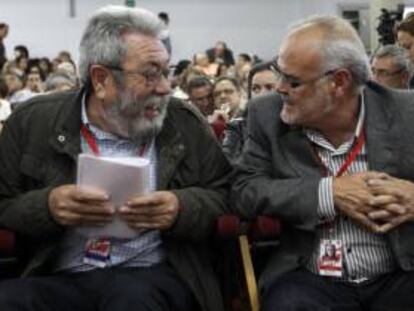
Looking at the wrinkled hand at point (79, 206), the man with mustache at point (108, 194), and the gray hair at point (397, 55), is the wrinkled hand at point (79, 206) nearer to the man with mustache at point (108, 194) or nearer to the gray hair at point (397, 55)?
the man with mustache at point (108, 194)

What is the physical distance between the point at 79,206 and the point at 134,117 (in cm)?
37

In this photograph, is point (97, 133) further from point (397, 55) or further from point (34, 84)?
point (34, 84)

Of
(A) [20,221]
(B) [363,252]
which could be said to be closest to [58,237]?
(A) [20,221]

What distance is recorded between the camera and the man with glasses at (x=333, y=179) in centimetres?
246

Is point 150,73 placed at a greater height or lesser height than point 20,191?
greater

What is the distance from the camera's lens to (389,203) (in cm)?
245

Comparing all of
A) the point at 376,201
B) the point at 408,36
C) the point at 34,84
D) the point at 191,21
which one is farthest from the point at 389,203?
the point at 191,21

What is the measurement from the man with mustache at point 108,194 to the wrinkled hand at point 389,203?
52 cm

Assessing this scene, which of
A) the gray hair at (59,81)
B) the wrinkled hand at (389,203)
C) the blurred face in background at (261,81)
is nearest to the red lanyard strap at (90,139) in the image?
the wrinkled hand at (389,203)

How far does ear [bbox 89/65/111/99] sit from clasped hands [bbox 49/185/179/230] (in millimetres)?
375

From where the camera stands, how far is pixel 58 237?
2.64m

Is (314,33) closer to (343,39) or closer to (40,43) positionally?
(343,39)

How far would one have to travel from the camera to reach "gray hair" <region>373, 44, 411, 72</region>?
4.86 m

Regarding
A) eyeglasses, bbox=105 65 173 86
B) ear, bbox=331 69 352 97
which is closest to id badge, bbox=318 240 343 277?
ear, bbox=331 69 352 97
